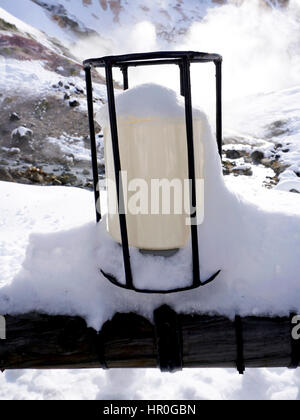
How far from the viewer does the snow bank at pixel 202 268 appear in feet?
2.38

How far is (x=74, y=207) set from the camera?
4070 mm

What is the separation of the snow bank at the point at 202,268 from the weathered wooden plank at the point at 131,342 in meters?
0.02

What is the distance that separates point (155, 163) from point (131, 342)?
38 cm

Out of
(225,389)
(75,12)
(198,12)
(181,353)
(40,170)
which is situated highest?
(198,12)

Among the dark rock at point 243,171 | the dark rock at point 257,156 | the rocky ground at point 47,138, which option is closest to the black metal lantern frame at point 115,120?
the rocky ground at point 47,138

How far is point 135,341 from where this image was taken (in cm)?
74

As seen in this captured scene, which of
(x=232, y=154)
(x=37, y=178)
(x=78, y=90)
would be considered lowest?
(x=37, y=178)

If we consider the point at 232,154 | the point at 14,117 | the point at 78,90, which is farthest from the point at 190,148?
the point at 78,90

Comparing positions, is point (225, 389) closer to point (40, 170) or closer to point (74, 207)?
point (74, 207)

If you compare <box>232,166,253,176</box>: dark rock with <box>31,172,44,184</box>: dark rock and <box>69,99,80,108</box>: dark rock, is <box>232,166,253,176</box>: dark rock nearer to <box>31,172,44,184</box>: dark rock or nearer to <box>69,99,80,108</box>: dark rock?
<box>31,172,44,184</box>: dark rock

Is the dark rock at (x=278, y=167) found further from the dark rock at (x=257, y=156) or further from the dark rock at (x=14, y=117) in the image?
the dark rock at (x=14, y=117)

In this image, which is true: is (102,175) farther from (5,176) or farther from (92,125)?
(92,125)

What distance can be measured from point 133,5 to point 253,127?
21127 millimetres

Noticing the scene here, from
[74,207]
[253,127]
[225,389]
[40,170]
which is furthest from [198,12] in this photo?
[225,389]
